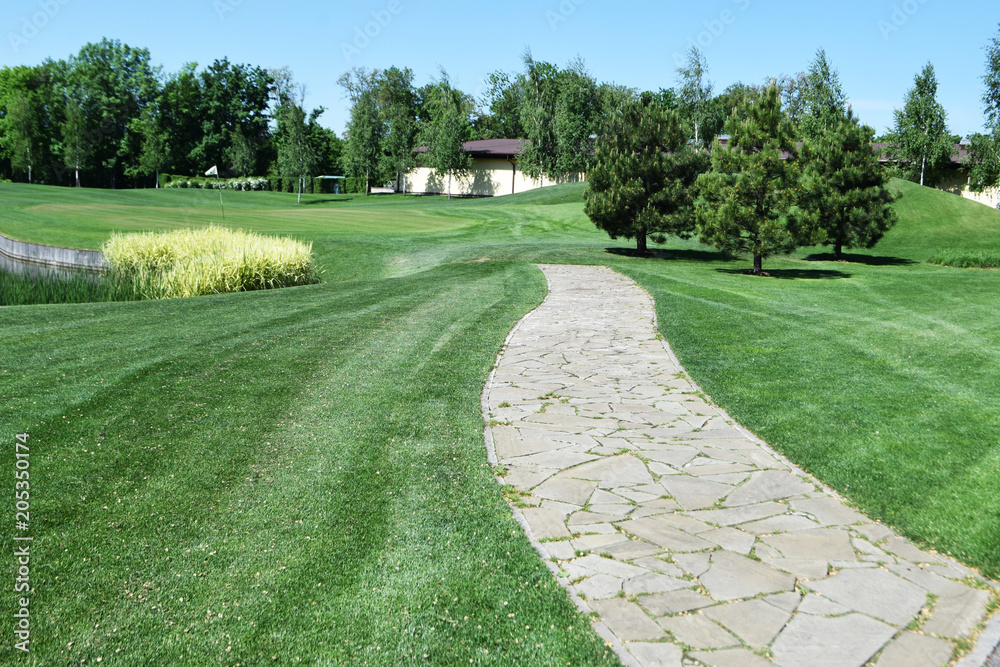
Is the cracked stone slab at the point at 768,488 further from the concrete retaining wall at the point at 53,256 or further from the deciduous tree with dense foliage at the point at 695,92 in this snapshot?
the deciduous tree with dense foliage at the point at 695,92

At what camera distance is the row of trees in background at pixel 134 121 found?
64.8 meters

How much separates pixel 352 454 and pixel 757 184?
15220mm

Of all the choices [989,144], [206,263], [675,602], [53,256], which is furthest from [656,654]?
[989,144]

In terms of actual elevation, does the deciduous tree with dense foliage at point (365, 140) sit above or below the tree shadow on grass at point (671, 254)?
above

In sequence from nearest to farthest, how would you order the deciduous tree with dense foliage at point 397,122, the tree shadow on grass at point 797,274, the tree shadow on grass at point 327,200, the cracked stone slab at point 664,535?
the cracked stone slab at point 664,535
the tree shadow on grass at point 797,274
the tree shadow on grass at point 327,200
the deciduous tree with dense foliage at point 397,122

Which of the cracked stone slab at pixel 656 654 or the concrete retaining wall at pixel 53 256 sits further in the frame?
the concrete retaining wall at pixel 53 256

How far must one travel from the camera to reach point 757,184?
18.1m

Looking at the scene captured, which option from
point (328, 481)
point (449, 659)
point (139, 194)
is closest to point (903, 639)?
point (449, 659)

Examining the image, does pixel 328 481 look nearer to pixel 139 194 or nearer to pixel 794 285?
pixel 794 285

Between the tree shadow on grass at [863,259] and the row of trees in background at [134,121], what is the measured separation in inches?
1873

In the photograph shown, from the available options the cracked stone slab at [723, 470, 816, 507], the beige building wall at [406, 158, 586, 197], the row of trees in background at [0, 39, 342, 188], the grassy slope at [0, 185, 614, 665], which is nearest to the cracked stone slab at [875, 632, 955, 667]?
the grassy slope at [0, 185, 614, 665]

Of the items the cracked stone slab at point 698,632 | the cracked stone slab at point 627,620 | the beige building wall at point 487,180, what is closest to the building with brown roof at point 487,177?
the beige building wall at point 487,180

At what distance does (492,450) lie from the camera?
19.3 ft

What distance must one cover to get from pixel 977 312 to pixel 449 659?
13316mm
